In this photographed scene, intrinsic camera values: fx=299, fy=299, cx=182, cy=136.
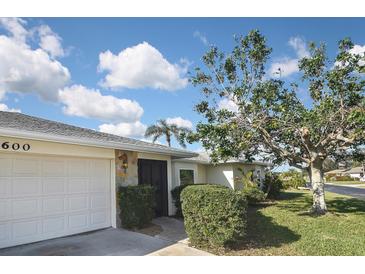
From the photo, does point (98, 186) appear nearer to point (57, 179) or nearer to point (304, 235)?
Result: point (57, 179)

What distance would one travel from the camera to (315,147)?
12.6 m

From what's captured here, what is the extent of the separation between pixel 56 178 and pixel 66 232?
1.57 m

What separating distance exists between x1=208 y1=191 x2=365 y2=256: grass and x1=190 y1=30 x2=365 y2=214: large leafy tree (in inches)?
55.6

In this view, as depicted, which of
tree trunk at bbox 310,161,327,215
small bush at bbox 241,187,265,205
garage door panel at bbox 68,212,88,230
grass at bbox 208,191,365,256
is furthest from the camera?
small bush at bbox 241,187,265,205

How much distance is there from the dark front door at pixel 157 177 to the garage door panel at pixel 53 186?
134 inches

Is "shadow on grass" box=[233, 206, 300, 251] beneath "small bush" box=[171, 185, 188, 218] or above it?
beneath

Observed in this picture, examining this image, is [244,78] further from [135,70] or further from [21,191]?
[21,191]

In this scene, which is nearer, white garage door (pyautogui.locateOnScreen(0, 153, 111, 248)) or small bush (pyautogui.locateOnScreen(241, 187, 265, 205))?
white garage door (pyautogui.locateOnScreen(0, 153, 111, 248))

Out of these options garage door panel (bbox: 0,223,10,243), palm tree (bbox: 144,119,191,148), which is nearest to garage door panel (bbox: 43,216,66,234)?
garage door panel (bbox: 0,223,10,243)

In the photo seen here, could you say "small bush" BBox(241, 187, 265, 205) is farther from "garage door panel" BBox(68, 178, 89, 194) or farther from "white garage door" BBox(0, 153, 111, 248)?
"garage door panel" BBox(68, 178, 89, 194)

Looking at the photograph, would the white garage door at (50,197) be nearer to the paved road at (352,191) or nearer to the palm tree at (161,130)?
the paved road at (352,191)

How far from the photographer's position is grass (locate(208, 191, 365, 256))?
24.9ft

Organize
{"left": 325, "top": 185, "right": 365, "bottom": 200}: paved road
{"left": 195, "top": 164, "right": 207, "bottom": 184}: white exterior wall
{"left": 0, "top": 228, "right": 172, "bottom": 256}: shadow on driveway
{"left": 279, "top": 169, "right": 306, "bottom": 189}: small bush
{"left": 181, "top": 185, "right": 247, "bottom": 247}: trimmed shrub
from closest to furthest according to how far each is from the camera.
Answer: {"left": 0, "top": 228, "right": 172, "bottom": 256}: shadow on driveway < {"left": 181, "top": 185, "right": 247, "bottom": 247}: trimmed shrub < {"left": 195, "top": 164, "right": 207, "bottom": 184}: white exterior wall < {"left": 325, "top": 185, "right": 365, "bottom": 200}: paved road < {"left": 279, "top": 169, "right": 306, "bottom": 189}: small bush
